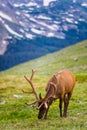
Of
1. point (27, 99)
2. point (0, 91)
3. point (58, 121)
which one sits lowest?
point (0, 91)

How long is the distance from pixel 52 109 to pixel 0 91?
75.3ft

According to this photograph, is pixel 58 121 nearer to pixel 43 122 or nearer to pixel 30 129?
pixel 43 122

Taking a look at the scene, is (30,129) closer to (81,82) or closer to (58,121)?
(58,121)

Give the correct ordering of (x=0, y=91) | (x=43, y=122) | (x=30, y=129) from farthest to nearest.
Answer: (x=0, y=91) < (x=43, y=122) < (x=30, y=129)

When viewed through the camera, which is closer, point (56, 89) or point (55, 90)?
point (55, 90)

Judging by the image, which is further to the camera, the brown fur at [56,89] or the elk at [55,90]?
the brown fur at [56,89]

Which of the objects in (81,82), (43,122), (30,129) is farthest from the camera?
(81,82)

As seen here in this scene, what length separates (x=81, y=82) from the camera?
66.1 meters

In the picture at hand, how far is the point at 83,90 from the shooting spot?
53031 millimetres

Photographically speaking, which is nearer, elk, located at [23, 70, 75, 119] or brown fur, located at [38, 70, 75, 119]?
elk, located at [23, 70, 75, 119]

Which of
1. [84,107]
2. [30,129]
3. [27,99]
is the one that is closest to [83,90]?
[27,99]

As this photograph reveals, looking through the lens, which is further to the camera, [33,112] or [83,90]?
[83,90]

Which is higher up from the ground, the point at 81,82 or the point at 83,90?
the point at 83,90

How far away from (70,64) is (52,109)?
5967 inches
